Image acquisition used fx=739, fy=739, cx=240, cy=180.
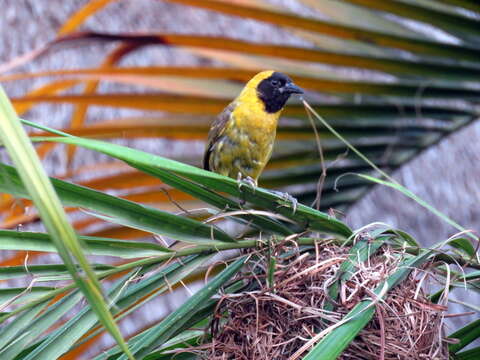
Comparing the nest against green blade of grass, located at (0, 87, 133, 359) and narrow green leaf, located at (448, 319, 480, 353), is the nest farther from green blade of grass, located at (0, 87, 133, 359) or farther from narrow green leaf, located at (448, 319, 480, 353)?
green blade of grass, located at (0, 87, 133, 359)

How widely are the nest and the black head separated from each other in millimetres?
1242

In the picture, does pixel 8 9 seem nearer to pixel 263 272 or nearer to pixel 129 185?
pixel 129 185

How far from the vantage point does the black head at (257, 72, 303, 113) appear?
2.88m

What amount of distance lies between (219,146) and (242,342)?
1.42m

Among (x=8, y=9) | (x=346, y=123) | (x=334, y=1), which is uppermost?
(x=8, y=9)

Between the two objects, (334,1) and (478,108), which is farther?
(478,108)

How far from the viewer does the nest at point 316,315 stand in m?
1.61

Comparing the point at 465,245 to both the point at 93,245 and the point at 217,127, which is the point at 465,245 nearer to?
the point at 93,245

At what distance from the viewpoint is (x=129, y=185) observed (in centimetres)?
277

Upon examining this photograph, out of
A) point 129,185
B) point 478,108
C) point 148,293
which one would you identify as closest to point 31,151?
point 148,293

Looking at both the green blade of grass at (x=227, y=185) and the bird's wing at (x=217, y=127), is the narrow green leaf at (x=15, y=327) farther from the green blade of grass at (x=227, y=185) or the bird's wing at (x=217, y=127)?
the bird's wing at (x=217, y=127)

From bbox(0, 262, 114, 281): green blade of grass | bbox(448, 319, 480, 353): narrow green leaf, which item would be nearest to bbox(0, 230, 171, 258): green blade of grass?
bbox(0, 262, 114, 281): green blade of grass

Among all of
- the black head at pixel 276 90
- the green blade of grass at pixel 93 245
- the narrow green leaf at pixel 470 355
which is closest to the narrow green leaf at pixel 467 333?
the narrow green leaf at pixel 470 355

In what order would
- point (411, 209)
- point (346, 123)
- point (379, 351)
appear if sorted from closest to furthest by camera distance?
1. point (379, 351)
2. point (346, 123)
3. point (411, 209)
